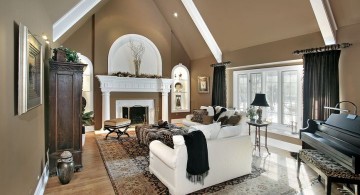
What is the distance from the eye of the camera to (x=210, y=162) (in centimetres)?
280

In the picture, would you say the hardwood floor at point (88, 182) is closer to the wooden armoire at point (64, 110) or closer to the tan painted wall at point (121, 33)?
the wooden armoire at point (64, 110)

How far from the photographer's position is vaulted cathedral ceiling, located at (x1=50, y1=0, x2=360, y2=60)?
368 centimetres

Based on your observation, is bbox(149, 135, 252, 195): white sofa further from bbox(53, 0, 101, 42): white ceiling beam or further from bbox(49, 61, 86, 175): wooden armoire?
bbox(53, 0, 101, 42): white ceiling beam

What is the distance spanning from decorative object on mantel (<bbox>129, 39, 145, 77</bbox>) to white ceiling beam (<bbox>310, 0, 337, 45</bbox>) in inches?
211

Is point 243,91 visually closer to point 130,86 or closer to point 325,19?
point 325,19

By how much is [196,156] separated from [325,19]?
355cm

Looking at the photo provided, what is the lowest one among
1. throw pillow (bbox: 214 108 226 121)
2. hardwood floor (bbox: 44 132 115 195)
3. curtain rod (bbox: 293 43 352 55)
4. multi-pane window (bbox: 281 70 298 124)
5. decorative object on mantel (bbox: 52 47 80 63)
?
hardwood floor (bbox: 44 132 115 195)

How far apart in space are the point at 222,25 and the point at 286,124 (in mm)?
3275

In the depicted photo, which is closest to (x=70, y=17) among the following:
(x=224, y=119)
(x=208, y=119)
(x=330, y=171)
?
(x=208, y=119)

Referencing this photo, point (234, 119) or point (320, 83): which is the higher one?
point (320, 83)

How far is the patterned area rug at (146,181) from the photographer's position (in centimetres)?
280

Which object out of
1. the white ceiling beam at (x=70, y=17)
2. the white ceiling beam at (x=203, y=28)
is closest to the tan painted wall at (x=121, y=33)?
the white ceiling beam at (x=203, y=28)

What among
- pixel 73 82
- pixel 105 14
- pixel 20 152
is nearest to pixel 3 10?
pixel 20 152

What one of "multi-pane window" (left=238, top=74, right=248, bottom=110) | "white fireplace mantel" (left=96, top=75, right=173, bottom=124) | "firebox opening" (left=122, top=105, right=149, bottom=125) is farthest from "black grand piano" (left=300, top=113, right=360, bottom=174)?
"firebox opening" (left=122, top=105, right=149, bottom=125)
